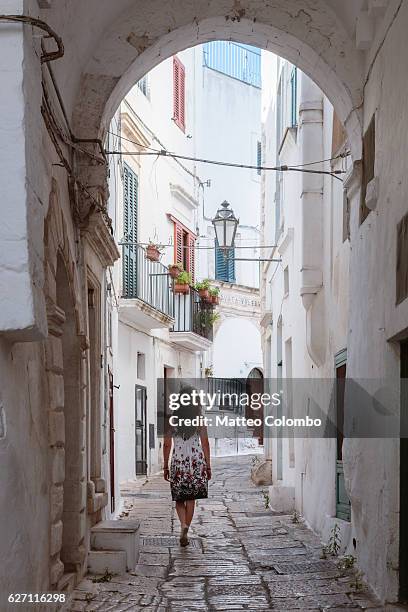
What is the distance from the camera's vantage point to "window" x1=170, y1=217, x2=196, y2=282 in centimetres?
2298

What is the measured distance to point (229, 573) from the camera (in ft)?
26.8

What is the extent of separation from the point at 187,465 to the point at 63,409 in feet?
9.39

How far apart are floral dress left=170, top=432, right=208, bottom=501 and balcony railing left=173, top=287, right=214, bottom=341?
13113mm

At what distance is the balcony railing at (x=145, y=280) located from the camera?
17283 millimetres

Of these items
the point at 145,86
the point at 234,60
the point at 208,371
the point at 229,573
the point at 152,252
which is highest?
the point at 234,60

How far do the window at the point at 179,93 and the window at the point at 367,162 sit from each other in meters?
15.2

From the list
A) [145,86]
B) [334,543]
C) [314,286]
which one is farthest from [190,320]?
[334,543]

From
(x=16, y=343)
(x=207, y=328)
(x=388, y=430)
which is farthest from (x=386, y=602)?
(x=207, y=328)

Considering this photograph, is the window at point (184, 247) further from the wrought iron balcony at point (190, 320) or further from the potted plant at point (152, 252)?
the potted plant at point (152, 252)

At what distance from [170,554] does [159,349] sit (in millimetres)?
13046

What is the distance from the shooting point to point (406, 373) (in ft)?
20.9

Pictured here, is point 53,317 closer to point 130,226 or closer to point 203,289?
point 130,226

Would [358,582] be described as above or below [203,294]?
below

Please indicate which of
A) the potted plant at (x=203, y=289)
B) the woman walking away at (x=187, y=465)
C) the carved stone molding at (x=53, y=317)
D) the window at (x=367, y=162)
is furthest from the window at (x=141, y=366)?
the carved stone molding at (x=53, y=317)
